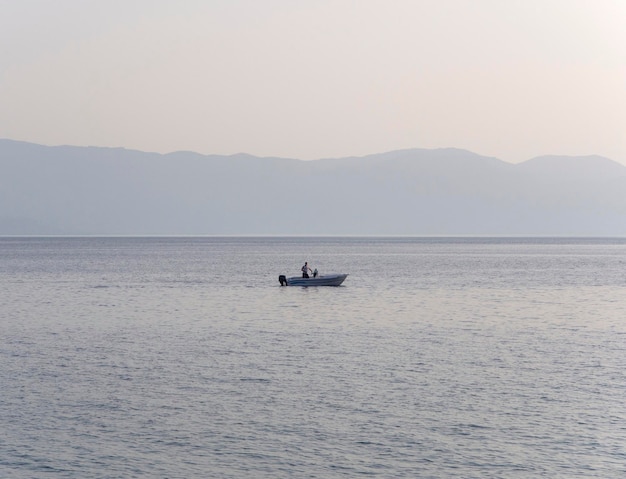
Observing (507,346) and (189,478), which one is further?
(507,346)

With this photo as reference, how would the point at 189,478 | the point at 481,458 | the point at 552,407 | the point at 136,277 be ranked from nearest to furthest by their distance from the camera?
1. the point at 189,478
2. the point at 481,458
3. the point at 552,407
4. the point at 136,277

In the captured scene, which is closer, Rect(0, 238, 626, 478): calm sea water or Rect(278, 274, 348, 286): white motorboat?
Rect(0, 238, 626, 478): calm sea water

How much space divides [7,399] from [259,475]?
12756 millimetres

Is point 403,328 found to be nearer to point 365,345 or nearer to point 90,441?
point 365,345

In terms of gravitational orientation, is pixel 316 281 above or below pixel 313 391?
above

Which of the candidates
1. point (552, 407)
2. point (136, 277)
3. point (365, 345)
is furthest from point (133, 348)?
point (136, 277)

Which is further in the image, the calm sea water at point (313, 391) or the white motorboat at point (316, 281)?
A: the white motorboat at point (316, 281)

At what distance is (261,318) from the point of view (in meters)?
59.8

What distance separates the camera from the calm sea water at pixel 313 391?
998 inches

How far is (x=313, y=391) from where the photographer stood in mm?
33875

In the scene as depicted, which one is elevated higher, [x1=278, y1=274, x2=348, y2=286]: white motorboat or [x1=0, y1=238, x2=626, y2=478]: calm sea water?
[x1=278, y1=274, x2=348, y2=286]: white motorboat

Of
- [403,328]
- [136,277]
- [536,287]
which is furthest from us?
[136,277]

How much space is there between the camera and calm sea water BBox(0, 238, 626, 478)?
2536 centimetres

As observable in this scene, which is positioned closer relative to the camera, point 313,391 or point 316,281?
point 313,391
